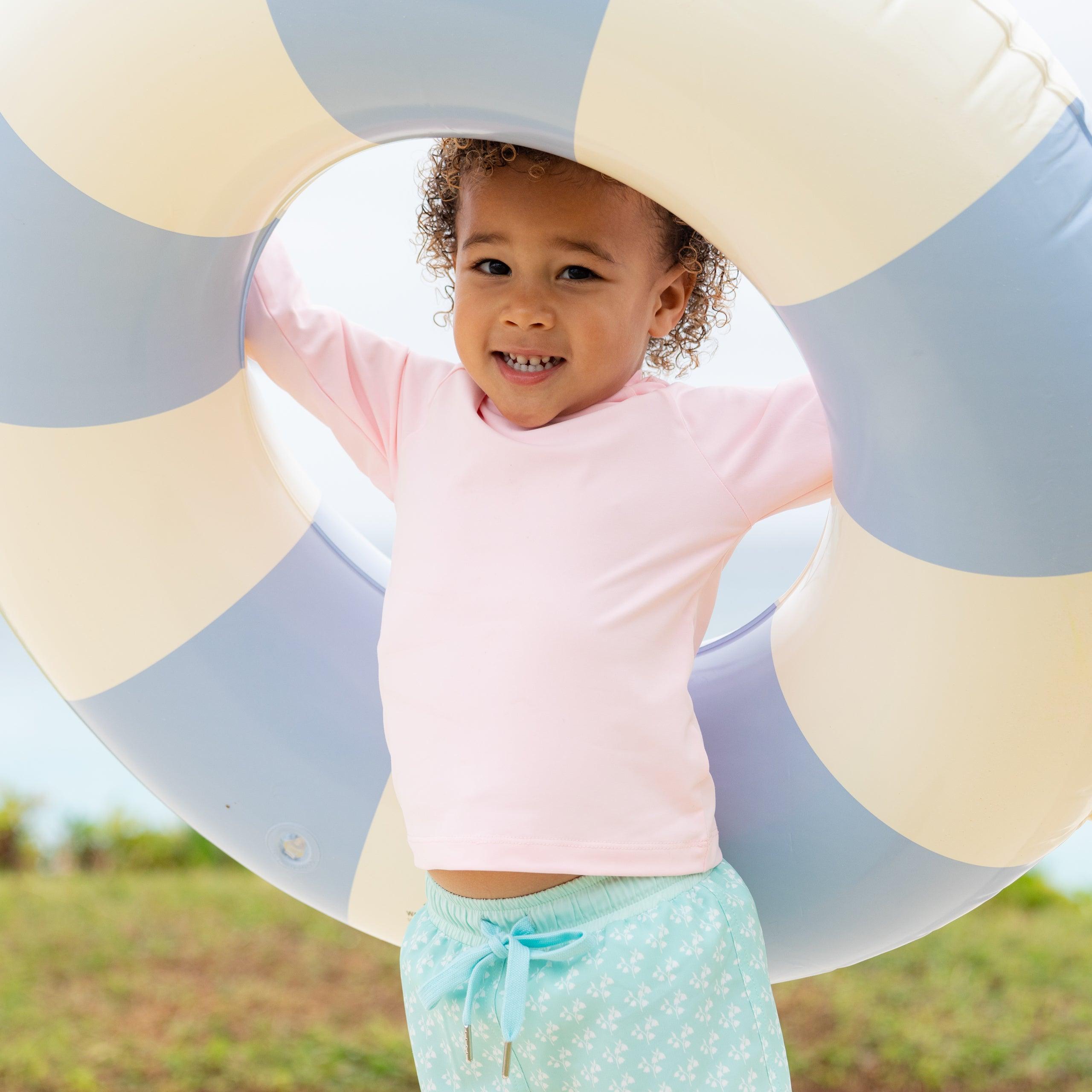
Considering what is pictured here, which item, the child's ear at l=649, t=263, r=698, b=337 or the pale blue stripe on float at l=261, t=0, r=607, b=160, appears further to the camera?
the child's ear at l=649, t=263, r=698, b=337

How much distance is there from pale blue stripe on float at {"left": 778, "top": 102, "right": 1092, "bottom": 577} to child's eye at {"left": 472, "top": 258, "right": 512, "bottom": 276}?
0.26 m

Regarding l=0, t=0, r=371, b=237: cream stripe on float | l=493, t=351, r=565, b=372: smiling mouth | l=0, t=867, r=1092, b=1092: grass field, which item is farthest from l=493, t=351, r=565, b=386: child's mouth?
l=0, t=867, r=1092, b=1092: grass field

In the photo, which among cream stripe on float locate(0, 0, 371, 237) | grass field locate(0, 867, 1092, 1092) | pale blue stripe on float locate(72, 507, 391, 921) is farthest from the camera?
grass field locate(0, 867, 1092, 1092)

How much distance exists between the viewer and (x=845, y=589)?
109 centimetres

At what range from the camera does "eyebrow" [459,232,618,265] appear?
103cm

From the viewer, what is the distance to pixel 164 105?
949mm

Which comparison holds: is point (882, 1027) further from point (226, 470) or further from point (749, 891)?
point (226, 470)

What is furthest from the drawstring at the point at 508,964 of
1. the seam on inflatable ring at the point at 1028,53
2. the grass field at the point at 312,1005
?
the grass field at the point at 312,1005

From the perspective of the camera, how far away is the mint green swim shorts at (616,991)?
0.97m

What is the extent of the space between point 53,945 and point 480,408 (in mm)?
2092

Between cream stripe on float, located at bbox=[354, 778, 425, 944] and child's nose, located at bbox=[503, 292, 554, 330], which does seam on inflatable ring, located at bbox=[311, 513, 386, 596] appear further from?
child's nose, located at bbox=[503, 292, 554, 330]

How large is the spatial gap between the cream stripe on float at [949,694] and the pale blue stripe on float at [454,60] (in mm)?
Result: 419

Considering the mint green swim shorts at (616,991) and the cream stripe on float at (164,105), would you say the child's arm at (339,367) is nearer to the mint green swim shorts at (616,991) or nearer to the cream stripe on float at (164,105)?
the cream stripe on float at (164,105)

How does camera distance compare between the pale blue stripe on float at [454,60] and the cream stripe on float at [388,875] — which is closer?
the pale blue stripe on float at [454,60]
